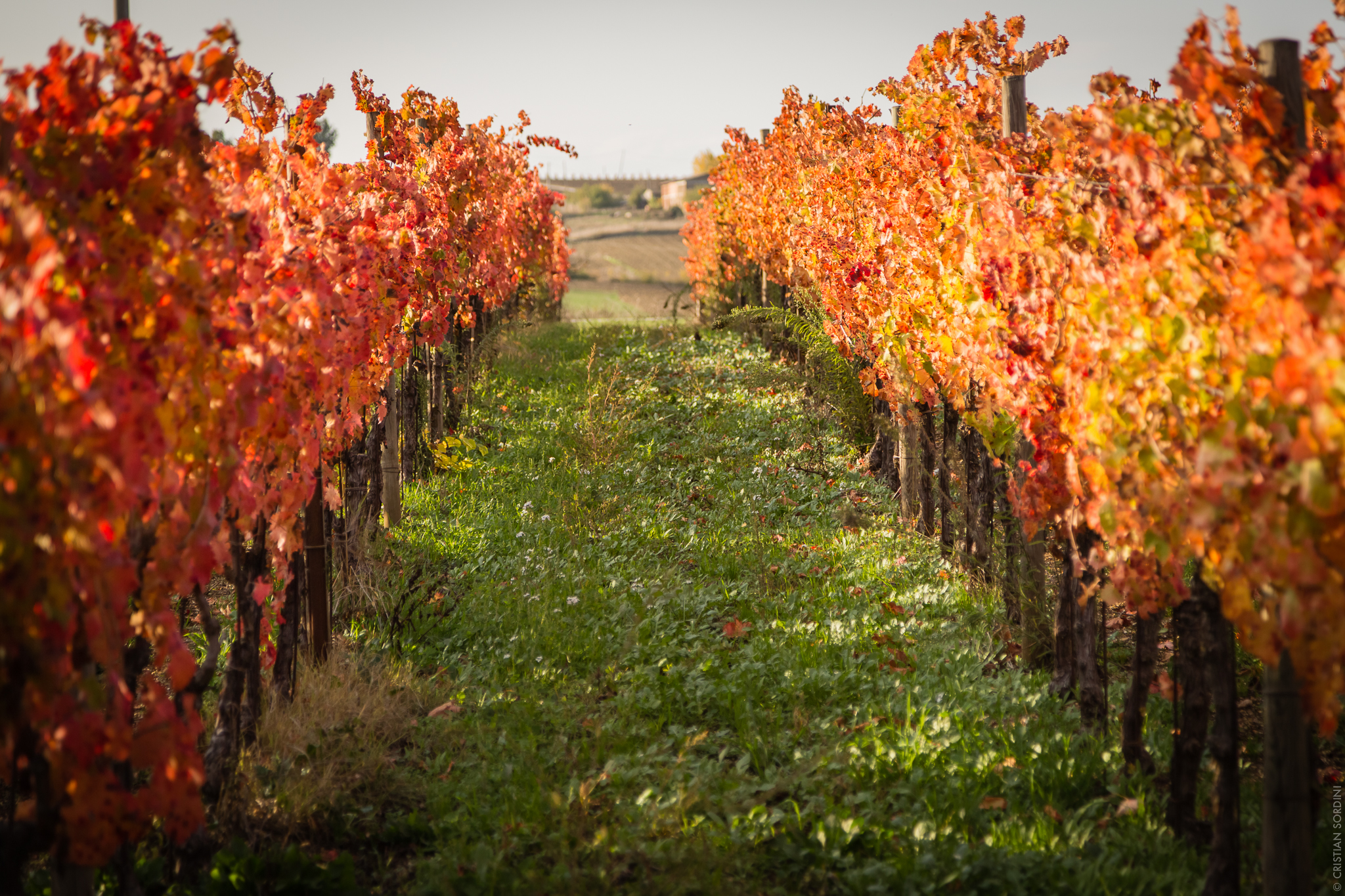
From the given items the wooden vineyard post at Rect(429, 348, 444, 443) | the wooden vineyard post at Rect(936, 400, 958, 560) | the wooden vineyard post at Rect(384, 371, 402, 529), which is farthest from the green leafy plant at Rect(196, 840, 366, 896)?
the wooden vineyard post at Rect(429, 348, 444, 443)

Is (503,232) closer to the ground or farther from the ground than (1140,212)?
farther from the ground

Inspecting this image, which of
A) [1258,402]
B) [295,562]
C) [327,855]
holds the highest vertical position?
[1258,402]

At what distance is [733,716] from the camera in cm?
431

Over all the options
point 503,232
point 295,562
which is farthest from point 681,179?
point 295,562

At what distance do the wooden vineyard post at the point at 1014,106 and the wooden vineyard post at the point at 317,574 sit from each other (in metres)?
4.02

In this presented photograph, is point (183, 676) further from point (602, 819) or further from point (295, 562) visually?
point (295, 562)

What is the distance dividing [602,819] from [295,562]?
210 centimetres

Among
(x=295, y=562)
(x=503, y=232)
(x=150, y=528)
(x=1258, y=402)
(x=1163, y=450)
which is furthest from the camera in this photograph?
(x=503, y=232)

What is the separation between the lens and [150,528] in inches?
101

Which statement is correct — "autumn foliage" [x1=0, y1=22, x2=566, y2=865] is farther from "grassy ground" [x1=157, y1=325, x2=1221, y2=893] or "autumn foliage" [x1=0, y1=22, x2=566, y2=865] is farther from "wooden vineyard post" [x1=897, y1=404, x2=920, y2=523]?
"wooden vineyard post" [x1=897, y1=404, x2=920, y2=523]

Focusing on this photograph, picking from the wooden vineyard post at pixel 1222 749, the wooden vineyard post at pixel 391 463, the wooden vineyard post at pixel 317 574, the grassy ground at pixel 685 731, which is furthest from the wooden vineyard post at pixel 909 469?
the wooden vineyard post at pixel 317 574

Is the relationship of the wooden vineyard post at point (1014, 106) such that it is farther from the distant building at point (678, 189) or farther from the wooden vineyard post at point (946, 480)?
the distant building at point (678, 189)

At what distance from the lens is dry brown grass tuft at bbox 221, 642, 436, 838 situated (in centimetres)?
336

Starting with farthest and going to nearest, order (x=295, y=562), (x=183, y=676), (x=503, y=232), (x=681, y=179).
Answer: (x=681, y=179) < (x=503, y=232) < (x=295, y=562) < (x=183, y=676)
